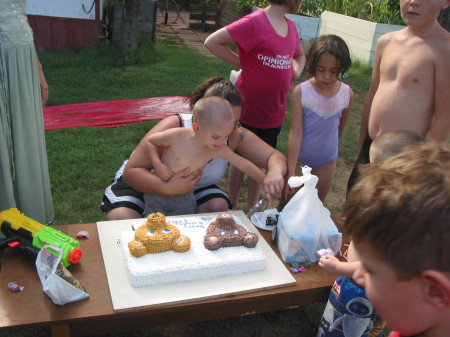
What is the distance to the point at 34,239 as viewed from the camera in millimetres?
1771

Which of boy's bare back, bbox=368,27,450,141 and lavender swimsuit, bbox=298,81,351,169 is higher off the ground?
boy's bare back, bbox=368,27,450,141

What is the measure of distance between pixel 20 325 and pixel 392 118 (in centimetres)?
213

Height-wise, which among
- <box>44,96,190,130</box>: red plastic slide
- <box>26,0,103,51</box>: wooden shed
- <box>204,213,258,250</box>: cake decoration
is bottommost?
<box>44,96,190,130</box>: red plastic slide

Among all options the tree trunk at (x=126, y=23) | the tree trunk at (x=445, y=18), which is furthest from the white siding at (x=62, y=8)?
the tree trunk at (x=445, y=18)

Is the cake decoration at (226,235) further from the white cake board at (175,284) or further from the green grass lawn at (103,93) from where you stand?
the green grass lawn at (103,93)

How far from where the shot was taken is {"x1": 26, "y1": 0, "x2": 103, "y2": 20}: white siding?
747 cm

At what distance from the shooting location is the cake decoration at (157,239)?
1.75m

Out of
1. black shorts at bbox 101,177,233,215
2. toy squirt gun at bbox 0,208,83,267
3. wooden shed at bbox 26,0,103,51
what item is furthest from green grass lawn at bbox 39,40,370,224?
toy squirt gun at bbox 0,208,83,267

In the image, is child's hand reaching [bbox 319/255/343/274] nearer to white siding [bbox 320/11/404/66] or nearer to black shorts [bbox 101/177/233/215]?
black shorts [bbox 101/177/233/215]

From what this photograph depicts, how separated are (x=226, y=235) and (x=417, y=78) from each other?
1406 mm

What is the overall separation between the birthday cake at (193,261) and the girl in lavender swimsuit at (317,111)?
848 millimetres

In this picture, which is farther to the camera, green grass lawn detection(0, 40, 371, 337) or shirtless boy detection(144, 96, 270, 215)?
green grass lawn detection(0, 40, 371, 337)

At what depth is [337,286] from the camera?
1.80 m

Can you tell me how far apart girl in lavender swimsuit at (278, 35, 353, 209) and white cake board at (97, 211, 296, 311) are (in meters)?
0.87
